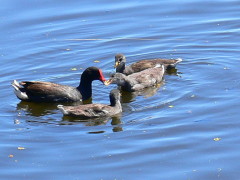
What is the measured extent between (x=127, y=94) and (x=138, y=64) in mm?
1335

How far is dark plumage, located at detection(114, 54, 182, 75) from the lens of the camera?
→ 1716 centimetres

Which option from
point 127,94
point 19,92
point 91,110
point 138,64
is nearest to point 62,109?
point 91,110

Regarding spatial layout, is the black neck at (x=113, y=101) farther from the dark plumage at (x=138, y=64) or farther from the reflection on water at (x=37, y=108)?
the dark plumage at (x=138, y=64)

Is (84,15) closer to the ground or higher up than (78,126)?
higher up

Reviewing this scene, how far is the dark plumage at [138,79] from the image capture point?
1647 centimetres

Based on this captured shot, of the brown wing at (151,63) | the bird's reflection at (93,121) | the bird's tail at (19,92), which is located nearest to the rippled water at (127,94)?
the bird's reflection at (93,121)

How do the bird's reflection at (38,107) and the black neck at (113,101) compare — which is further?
the bird's reflection at (38,107)

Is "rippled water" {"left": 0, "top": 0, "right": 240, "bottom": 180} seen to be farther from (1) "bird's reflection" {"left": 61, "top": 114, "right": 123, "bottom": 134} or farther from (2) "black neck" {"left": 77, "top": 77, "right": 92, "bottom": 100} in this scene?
(2) "black neck" {"left": 77, "top": 77, "right": 92, "bottom": 100}

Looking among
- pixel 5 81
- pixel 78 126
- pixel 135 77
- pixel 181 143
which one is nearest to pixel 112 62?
pixel 135 77

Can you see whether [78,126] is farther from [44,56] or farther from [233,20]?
[233,20]

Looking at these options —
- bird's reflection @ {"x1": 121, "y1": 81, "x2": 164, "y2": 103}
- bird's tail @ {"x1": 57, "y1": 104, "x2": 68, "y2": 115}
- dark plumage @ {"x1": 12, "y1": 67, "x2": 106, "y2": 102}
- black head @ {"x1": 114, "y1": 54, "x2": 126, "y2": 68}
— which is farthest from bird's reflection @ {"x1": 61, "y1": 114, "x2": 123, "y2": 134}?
black head @ {"x1": 114, "y1": 54, "x2": 126, "y2": 68}

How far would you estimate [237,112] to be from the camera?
1415cm

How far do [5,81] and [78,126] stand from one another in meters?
3.29

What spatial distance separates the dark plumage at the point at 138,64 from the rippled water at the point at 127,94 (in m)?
0.27
